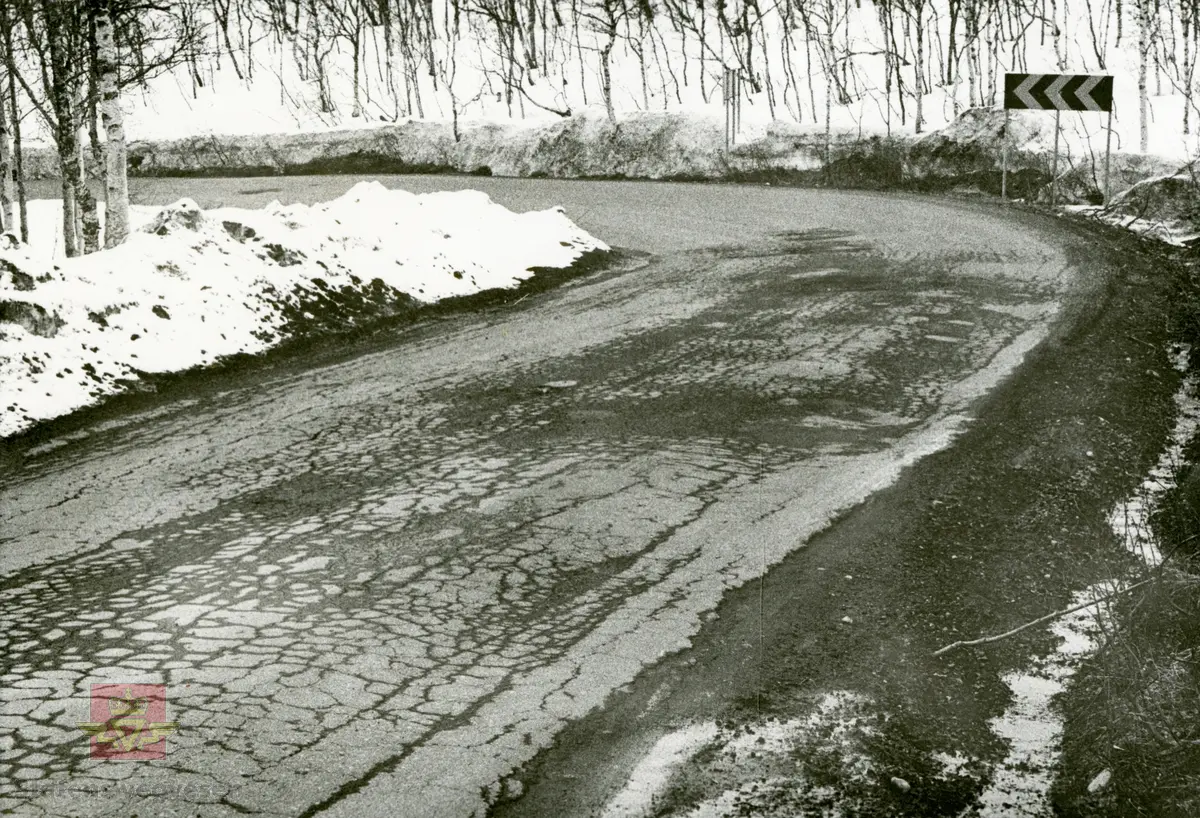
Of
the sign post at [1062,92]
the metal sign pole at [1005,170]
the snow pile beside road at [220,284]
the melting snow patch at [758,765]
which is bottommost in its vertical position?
the melting snow patch at [758,765]

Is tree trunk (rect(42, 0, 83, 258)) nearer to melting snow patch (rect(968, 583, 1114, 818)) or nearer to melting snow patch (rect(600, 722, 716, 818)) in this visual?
melting snow patch (rect(600, 722, 716, 818))

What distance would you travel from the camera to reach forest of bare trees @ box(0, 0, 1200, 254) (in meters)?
33.2

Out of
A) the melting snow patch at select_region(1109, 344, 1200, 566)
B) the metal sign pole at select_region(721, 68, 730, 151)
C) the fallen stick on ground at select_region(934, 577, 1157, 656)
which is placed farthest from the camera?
the metal sign pole at select_region(721, 68, 730, 151)

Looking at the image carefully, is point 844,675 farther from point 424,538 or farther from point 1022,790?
point 424,538

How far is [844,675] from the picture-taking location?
4031 millimetres

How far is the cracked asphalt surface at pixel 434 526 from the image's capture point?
359 cm

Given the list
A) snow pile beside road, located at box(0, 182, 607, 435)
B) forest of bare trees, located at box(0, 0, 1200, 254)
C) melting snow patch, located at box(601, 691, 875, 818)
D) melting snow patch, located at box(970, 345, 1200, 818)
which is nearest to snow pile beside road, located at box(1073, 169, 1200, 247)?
snow pile beside road, located at box(0, 182, 607, 435)

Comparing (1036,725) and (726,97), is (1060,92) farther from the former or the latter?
(1036,725)

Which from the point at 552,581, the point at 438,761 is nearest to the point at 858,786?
the point at 438,761

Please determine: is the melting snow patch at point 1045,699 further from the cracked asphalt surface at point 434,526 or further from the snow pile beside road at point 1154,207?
the snow pile beside road at point 1154,207

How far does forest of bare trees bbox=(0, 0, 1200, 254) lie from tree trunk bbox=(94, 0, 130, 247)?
17152mm

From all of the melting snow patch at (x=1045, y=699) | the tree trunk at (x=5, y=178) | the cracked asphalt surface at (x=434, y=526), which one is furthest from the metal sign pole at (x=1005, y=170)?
the tree trunk at (x=5, y=178)

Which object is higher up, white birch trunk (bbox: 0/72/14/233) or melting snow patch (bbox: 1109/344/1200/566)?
white birch trunk (bbox: 0/72/14/233)

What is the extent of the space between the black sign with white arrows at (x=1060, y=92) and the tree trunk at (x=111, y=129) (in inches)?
503
